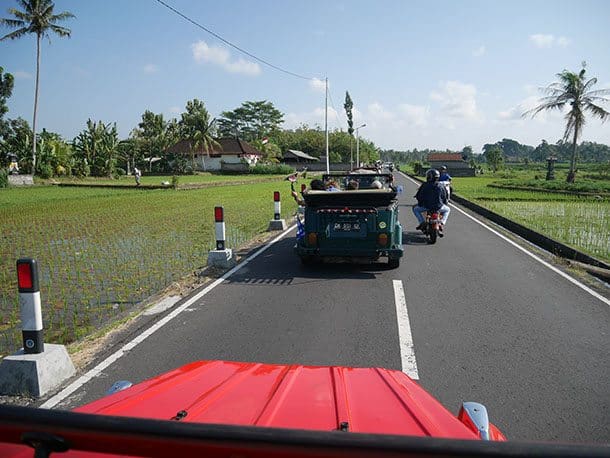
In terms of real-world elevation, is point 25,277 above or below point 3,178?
below

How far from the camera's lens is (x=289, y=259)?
30.5 ft

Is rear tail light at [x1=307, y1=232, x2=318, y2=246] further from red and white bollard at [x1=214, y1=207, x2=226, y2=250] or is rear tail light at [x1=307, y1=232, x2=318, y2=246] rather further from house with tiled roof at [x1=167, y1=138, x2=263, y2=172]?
house with tiled roof at [x1=167, y1=138, x2=263, y2=172]

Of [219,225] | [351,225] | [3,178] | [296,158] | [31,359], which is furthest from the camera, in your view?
[296,158]

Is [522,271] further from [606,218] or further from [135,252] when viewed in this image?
[606,218]

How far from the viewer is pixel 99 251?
35.0 ft

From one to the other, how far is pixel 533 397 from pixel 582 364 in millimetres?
1003

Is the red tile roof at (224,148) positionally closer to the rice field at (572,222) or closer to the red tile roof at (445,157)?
the red tile roof at (445,157)

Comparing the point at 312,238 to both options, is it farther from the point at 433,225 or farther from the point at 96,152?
the point at 96,152

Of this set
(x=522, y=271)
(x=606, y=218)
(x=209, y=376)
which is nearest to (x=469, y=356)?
(x=209, y=376)

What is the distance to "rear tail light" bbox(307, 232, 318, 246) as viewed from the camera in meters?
7.92

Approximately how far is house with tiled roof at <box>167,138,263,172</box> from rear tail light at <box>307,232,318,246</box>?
57664mm

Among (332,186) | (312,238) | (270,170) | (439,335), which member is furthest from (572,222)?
(270,170)

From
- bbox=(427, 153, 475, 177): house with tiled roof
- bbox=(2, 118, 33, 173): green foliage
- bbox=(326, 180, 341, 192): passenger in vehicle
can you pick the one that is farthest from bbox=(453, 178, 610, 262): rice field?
bbox=(427, 153, 475, 177): house with tiled roof

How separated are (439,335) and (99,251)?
27.2 feet
